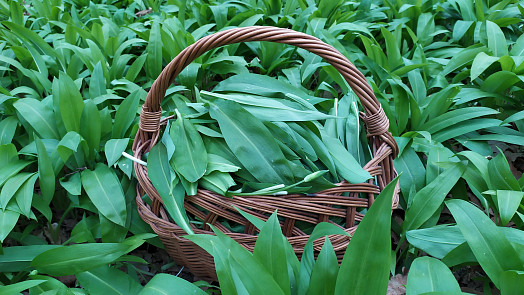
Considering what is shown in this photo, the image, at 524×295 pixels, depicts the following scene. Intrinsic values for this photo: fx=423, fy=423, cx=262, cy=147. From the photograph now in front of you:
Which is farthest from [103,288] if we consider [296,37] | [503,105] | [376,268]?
[503,105]

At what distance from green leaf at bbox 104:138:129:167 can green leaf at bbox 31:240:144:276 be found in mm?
289

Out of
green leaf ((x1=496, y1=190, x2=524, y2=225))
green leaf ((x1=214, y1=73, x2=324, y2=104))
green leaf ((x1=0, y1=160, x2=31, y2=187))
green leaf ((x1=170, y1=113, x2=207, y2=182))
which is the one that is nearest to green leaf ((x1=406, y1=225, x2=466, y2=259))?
green leaf ((x1=496, y1=190, x2=524, y2=225))

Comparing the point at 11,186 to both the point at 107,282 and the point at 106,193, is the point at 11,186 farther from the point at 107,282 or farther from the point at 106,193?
the point at 107,282

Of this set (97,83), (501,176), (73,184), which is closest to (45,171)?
(73,184)

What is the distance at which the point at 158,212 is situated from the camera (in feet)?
3.79

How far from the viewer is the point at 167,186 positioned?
1.11m

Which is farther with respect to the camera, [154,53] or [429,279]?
[154,53]

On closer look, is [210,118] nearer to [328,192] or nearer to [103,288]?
[328,192]

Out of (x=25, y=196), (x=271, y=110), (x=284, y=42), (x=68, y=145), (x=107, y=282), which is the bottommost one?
(x=107, y=282)

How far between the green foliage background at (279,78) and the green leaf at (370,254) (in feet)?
0.62

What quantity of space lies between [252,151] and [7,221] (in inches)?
28.3

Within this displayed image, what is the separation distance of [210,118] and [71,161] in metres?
0.51

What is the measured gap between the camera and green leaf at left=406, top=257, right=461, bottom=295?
919 millimetres

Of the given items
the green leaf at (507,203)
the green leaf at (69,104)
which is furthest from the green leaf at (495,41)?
the green leaf at (69,104)
